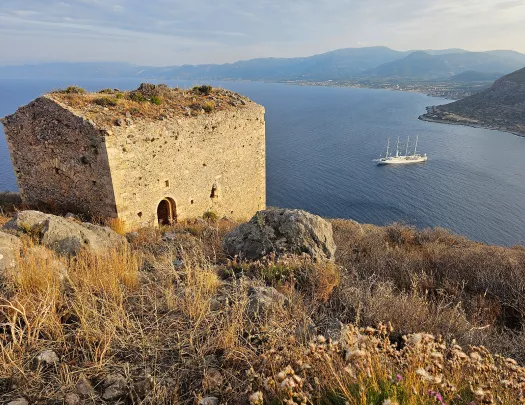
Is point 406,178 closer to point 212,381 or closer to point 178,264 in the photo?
point 178,264

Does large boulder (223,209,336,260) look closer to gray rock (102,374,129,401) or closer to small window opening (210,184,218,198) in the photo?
gray rock (102,374,129,401)

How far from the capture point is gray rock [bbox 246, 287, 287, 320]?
3264 mm

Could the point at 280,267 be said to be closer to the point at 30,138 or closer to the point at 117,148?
the point at 117,148

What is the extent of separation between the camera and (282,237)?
6.64 m

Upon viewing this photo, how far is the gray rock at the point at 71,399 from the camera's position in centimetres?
219

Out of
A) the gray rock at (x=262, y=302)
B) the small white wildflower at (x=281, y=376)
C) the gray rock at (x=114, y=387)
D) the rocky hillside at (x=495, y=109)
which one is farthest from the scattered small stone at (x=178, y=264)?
the rocky hillside at (x=495, y=109)

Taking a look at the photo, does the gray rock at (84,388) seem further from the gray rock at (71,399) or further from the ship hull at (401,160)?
the ship hull at (401,160)

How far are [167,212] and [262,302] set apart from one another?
33.4ft

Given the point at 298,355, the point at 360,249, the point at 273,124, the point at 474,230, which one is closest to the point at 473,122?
the point at 273,124

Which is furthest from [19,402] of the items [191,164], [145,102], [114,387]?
[145,102]

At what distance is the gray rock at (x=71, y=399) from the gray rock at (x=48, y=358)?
0.36 metres

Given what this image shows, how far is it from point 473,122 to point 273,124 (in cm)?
5350

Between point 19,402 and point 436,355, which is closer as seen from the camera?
point 436,355

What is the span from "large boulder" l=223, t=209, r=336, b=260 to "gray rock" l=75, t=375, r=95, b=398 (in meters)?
4.02
